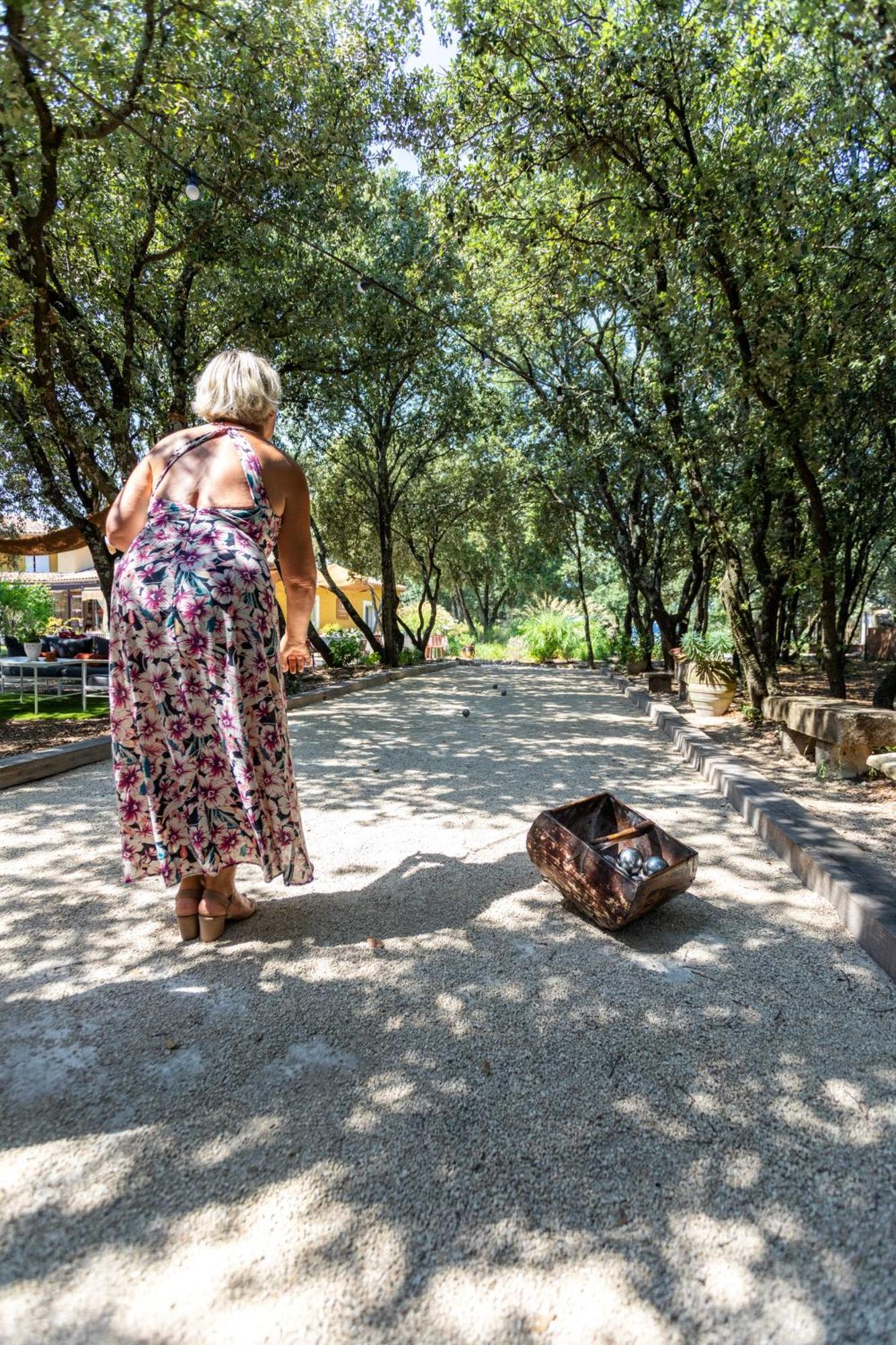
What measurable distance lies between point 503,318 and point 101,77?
8114mm

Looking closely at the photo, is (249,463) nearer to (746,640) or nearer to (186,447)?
Answer: (186,447)

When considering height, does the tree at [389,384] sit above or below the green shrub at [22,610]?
above

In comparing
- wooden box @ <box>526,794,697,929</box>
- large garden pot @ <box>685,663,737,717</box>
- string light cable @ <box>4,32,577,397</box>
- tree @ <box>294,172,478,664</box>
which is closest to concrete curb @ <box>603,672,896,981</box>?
wooden box @ <box>526,794,697,929</box>

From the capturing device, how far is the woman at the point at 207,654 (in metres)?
2.11

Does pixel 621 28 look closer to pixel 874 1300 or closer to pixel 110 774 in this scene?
pixel 110 774

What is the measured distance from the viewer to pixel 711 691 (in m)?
8.25

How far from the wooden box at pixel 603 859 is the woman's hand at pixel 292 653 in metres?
1.09

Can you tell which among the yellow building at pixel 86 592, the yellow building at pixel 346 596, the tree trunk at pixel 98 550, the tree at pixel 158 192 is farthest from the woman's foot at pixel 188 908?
the yellow building at pixel 86 592

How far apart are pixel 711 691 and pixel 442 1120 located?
290 inches

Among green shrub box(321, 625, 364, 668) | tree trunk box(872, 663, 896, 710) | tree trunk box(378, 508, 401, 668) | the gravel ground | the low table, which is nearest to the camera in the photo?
the gravel ground

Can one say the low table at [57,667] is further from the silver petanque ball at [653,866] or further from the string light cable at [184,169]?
the silver petanque ball at [653,866]

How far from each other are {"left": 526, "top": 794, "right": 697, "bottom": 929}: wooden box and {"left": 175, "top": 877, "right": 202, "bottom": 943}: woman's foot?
1226 millimetres

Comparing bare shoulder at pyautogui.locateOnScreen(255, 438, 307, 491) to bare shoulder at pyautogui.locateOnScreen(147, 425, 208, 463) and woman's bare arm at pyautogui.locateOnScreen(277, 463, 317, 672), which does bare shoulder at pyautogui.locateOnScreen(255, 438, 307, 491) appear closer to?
woman's bare arm at pyautogui.locateOnScreen(277, 463, 317, 672)

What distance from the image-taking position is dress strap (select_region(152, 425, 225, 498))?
7.36ft
